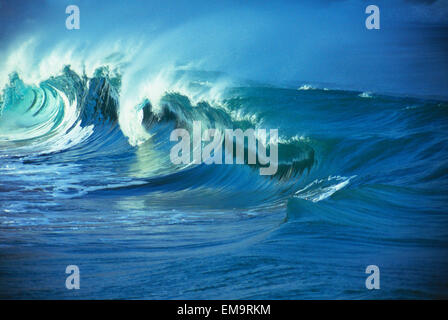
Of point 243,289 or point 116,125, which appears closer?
point 243,289

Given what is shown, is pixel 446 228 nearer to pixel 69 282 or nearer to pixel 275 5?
pixel 69 282

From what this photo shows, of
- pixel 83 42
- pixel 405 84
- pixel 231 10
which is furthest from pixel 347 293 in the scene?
pixel 83 42

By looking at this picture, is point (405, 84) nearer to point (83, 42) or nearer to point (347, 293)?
point (347, 293)

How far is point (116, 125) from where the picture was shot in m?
8.71

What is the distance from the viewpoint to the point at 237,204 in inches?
193

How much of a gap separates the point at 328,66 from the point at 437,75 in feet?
4.56

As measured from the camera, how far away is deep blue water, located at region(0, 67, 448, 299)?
284 cm

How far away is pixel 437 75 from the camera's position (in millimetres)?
6285

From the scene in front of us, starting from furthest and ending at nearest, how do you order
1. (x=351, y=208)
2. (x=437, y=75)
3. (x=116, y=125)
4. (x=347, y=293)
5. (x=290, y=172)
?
(x=116, y=125) → (x=437, y=75) → (x=290, y=172) → (x=351, y=208) → (x=347, y=293)

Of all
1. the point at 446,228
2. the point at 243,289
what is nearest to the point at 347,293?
the point at 243,289

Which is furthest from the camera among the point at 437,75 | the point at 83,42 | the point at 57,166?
the point at 83,42

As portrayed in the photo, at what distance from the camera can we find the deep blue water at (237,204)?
9.30 ft

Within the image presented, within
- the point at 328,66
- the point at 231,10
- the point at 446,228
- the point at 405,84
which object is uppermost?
the point at 231,10

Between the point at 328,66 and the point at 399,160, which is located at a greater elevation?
the point at 328,66
